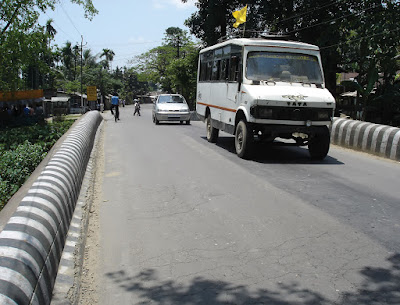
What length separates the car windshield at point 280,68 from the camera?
1018 centimetres

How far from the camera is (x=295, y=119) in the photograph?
378 inches

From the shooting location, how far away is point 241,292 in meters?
3.48

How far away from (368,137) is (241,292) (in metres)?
9.83

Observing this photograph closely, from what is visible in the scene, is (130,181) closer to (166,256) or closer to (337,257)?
(166,256)

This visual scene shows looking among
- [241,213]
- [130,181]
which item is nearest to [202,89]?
[130,181]

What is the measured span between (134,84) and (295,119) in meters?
112

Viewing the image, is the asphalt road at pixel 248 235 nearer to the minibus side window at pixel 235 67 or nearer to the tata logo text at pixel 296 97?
the tata logo text at pixel 296 97

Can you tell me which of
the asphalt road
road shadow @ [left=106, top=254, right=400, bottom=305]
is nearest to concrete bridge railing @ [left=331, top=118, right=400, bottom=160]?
the asphalt road

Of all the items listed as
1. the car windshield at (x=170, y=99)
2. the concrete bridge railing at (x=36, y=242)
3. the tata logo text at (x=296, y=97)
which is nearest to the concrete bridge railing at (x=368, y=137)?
the tata logo text at (x=296, y=97)

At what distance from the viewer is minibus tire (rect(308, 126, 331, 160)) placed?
32.6 feet

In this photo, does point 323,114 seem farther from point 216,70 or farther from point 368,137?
point 216,70

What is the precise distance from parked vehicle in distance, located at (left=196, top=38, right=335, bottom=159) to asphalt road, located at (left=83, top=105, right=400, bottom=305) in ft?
3.45

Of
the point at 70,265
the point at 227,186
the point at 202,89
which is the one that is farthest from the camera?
the point at 202,89

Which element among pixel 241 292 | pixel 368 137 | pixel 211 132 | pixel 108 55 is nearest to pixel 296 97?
pixel 368 137
